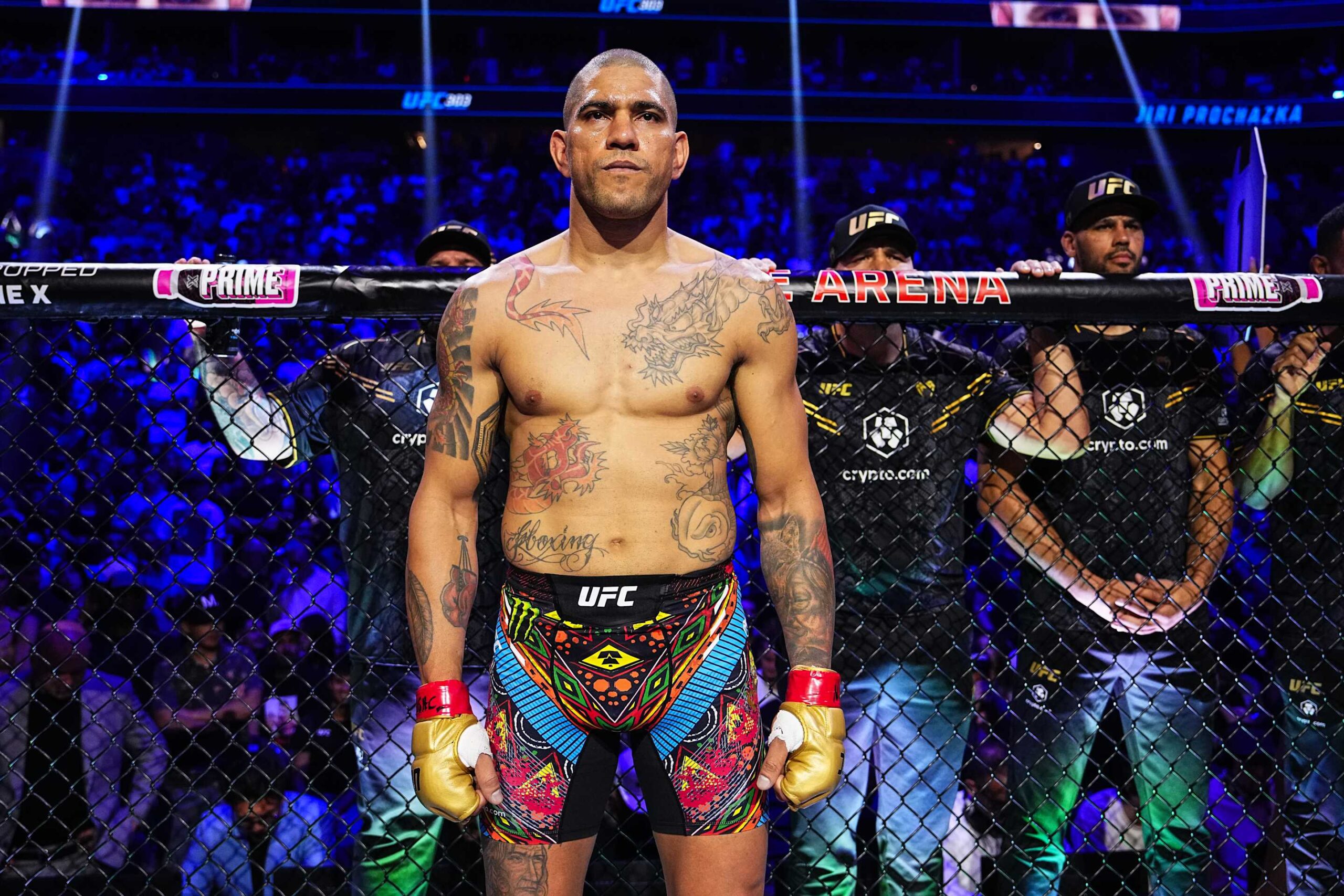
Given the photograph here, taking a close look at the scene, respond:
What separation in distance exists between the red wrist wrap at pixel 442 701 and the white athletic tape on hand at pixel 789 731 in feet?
1.46

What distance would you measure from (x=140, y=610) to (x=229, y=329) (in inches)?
63.9

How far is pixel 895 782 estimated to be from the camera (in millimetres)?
2379

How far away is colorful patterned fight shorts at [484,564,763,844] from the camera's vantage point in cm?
160

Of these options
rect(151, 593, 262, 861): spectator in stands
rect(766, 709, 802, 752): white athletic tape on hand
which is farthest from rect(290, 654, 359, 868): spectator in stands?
rect(766, 709, 802, 752): white athletic tape on hand

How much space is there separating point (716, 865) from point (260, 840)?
4.83 feet

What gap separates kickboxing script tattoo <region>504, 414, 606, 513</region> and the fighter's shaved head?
48 cm

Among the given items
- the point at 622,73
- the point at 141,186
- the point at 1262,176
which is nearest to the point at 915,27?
the point at 141,186

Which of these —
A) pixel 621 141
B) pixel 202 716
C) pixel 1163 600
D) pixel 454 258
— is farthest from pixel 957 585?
pixel 202 716

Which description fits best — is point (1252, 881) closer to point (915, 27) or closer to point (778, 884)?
point (778, 884)

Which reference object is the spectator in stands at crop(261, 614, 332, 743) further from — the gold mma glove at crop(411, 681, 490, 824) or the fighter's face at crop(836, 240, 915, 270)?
the fighter's face at crop(836, 240, 915, 270)

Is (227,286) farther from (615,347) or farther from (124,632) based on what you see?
(124,632)

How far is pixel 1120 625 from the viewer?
2.42 metres

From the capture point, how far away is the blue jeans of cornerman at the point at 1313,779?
88.5 inches

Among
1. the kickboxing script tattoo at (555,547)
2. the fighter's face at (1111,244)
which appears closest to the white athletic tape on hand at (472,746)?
the kickboxing script tattoo at (555,547)
